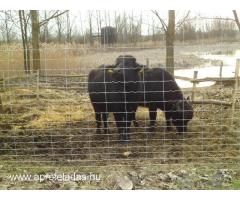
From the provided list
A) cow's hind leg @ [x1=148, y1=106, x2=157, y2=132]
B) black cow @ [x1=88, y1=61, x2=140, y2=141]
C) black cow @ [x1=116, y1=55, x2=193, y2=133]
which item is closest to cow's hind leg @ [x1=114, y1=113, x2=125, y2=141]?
black cow @ [x1=88, y1=61, x2=140, y2=141]

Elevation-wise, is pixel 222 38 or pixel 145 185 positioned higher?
pixel 222 38

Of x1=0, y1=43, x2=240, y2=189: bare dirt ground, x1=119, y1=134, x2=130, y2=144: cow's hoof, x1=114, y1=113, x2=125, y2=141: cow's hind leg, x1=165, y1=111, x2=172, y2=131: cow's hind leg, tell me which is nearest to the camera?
x1=0, y1=43, x2=240, y2=189: bare dirt ground

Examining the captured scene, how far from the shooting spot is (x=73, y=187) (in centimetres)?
614

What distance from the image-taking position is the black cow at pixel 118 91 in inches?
305

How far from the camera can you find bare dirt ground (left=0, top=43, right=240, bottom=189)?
20.6 feet

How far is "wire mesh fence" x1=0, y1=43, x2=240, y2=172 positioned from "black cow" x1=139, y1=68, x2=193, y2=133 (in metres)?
0.05

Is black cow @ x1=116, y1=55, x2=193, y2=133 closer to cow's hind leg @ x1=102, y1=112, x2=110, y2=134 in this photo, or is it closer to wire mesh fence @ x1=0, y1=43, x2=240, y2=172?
wire mesh fence @ x1=0, y1=43, x2=240, y2=172

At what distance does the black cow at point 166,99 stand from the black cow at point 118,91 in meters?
0.45

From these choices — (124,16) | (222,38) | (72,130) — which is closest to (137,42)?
(124,16)

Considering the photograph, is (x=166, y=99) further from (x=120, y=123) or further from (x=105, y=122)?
(x=105, y=122)

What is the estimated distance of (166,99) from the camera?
8.84m
